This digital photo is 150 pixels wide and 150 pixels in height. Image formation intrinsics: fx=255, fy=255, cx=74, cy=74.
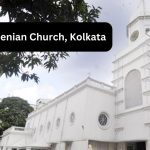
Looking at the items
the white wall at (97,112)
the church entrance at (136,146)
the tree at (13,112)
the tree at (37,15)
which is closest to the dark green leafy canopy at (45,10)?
the tree at (37,15)

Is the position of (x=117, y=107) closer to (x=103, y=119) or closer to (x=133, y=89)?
(x=103, y=119)

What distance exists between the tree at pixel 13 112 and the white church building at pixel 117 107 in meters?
21.0

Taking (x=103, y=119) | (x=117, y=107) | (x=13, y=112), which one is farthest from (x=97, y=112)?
(x=13, y=112)

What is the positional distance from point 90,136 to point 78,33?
17.3 m

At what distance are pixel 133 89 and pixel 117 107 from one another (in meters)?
2.48

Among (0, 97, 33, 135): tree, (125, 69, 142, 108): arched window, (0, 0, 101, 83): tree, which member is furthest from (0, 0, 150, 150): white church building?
(0, 97, 33, 135): tree

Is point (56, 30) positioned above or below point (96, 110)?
below

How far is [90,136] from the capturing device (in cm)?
2144

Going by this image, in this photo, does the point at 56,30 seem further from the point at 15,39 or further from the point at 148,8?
the point at 148,8

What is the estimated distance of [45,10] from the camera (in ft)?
19.0

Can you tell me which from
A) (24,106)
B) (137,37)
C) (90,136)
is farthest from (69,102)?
(24,106)

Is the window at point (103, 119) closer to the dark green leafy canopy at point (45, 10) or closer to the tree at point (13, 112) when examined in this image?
the dark green leafy canopy at point (45, 10)

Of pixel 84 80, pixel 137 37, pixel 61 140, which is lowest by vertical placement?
pixel 61 140

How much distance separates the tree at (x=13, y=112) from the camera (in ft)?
153
